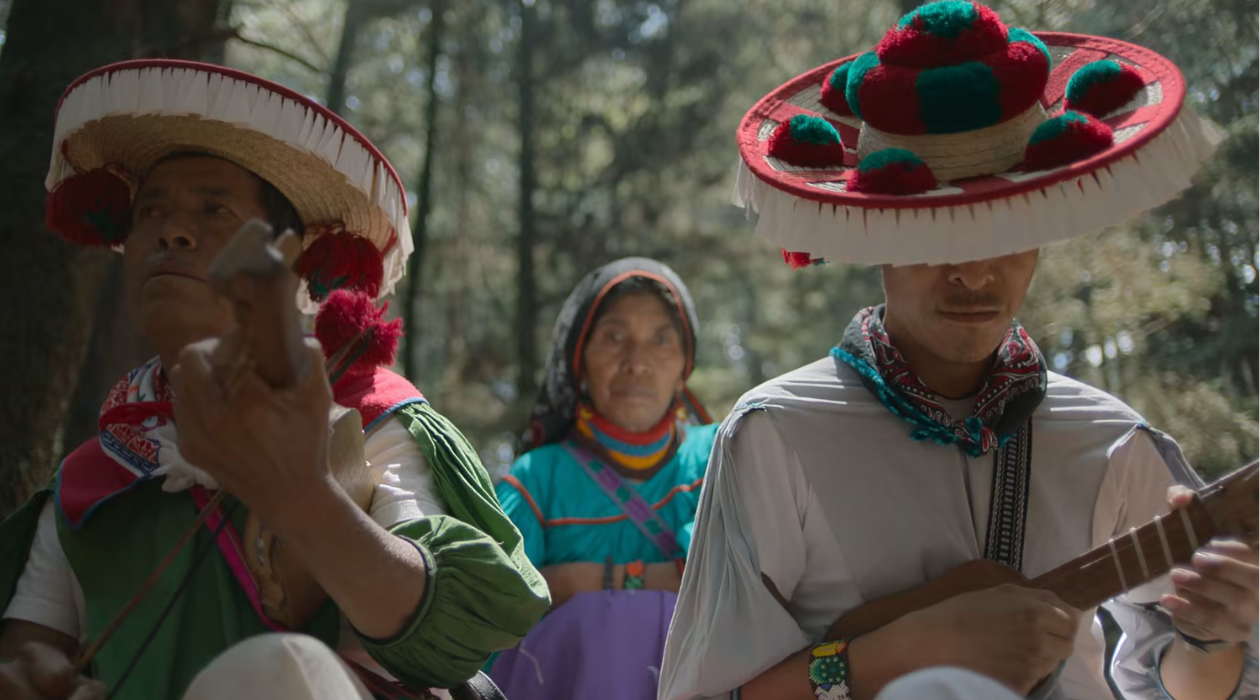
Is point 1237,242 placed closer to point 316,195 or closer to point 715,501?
point 715,501

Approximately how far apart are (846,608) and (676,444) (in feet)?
6.52

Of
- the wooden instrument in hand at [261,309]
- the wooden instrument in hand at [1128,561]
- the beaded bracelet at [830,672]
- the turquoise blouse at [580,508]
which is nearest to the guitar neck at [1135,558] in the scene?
the wooden instrument in hand at [1128,561]

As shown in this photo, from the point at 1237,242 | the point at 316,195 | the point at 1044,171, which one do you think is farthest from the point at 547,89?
the point at 1044,171

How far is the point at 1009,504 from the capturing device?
2.29 meters

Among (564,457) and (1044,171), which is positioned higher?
(1044,171)

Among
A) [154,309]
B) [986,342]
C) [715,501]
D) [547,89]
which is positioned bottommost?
[715,501]

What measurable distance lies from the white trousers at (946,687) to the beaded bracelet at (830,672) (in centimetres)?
65

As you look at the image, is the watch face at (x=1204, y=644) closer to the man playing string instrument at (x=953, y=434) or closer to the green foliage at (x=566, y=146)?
the man playing string instrument at (x=953, y=434)

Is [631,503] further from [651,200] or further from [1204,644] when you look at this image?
[651,200]

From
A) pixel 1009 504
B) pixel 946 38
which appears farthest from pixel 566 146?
pixel 1009 504

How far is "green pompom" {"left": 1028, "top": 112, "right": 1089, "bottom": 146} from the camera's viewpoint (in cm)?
201

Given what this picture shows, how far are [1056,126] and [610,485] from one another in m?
2.24

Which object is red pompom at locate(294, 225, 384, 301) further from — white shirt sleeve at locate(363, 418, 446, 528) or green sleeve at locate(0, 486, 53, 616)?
green sleeve at locate(0, 486, 53, 616)

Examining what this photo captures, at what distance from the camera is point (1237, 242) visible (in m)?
4.83
